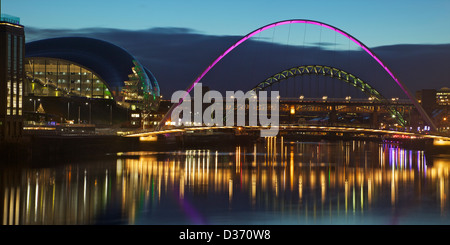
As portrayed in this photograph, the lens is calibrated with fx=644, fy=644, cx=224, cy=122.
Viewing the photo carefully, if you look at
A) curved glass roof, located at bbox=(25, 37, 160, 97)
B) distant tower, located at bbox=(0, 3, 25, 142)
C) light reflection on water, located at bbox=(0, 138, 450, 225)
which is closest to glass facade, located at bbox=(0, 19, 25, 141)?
distant tower, located at bbox=(0, 3, 25, 142)

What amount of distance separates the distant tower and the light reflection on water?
470 centimetres

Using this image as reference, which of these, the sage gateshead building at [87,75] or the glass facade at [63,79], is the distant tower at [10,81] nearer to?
the sage gateshead building at [87,75]

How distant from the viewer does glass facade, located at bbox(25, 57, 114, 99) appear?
104 m

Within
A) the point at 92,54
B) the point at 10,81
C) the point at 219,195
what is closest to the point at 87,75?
the point at 92,54

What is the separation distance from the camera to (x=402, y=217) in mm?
30203

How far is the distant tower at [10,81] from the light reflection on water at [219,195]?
470 cm

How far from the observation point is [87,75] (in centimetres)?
10794

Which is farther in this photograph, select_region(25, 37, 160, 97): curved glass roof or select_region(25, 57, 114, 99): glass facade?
select_region(25, 37, 160, 97): curved glass roof

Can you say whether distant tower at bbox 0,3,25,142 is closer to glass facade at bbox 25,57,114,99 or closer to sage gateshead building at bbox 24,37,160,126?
sage gateshead building at bbox 24,37,160,126

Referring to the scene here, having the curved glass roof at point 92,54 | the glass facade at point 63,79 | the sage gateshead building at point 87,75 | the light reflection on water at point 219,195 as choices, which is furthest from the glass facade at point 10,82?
the curved glass roof at point 92,54

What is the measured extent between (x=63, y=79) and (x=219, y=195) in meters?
75.9

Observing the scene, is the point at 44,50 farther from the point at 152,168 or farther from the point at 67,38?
the point at 152,168
